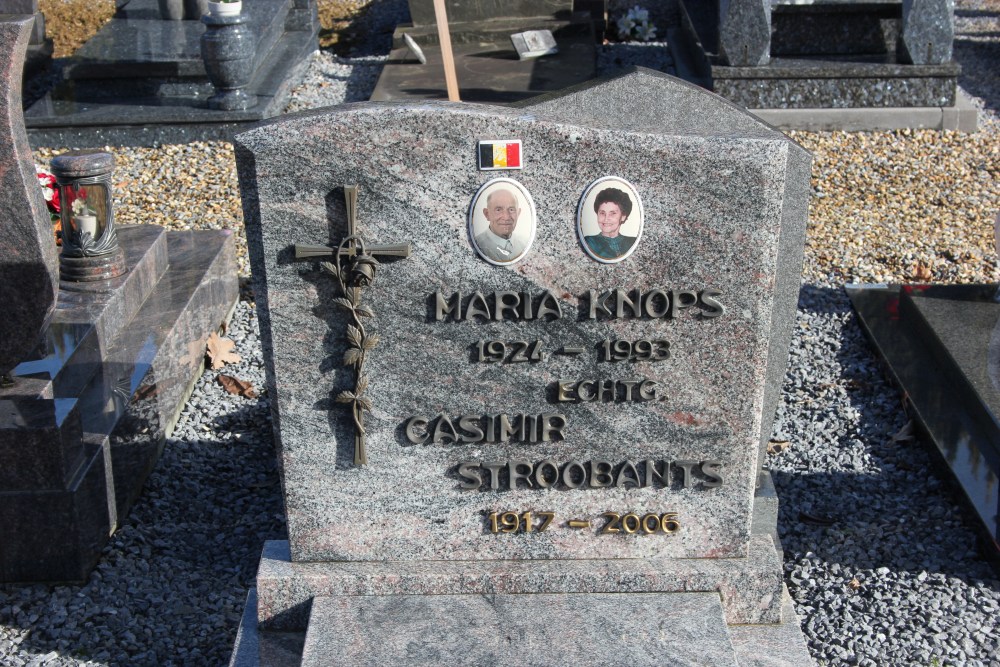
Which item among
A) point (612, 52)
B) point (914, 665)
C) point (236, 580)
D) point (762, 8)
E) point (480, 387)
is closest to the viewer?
point (480, 387)

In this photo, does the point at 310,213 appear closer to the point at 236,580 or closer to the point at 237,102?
the point at 236,580

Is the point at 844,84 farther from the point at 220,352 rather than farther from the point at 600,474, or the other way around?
the point at 600,474

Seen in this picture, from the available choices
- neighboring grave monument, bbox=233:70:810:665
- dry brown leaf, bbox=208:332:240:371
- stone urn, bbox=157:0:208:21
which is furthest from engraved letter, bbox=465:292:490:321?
stone urn, bbox=157:0:208:21

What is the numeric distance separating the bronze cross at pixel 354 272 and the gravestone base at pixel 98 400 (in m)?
1.44

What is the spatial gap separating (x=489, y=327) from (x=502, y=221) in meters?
0.33

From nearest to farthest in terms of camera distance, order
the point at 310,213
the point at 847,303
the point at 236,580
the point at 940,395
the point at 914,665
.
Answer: the point at 310,213 < the point at 914,665 < the point at 236,580 < the point at 940,395 < the point at 847,303

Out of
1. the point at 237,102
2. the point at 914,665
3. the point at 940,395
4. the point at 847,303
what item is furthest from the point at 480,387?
the point at 237,102

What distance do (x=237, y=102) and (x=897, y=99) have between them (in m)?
5.24

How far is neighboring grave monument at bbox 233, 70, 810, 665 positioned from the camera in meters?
3.19

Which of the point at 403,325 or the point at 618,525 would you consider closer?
the point at 403,325

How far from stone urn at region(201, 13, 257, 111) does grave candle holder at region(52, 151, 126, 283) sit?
3.71 meters

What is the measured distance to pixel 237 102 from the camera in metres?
8.84

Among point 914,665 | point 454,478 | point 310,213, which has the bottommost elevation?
point 914,665

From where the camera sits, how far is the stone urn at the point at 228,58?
8.67 m
